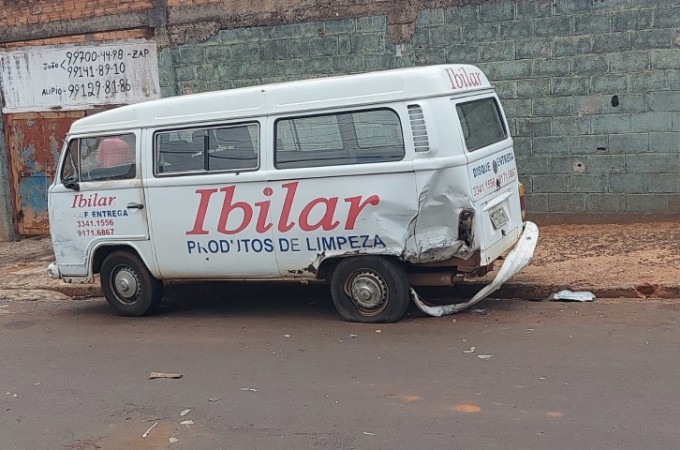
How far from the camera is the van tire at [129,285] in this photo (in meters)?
7.72

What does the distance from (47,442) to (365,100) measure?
361cm

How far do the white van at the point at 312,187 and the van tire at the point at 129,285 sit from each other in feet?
0.08

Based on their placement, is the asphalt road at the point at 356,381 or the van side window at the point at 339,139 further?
the van side window at the point at 339,139

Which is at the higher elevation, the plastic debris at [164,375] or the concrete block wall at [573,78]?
the concrete block wall at [573,78]

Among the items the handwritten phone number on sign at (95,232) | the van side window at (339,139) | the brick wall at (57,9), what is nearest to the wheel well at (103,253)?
the handwritten phone number on sign at (95,232)

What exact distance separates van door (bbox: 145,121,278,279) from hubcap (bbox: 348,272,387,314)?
0.78 m

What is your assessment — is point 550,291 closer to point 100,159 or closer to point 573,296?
point 573,296

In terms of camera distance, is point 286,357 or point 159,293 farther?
point 159,293

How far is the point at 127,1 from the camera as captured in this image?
11766mm

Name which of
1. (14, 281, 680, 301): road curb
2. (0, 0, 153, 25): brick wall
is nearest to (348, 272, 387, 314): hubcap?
(14, 281, 680, 301): road curb

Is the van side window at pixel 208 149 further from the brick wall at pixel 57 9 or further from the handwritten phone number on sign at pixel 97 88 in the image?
the handwritten phone number on sign at pixel 97 88

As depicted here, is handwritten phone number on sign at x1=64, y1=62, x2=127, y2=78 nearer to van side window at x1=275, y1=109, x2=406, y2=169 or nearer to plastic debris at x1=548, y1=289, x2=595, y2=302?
van side window at x1=275, y1=109, x2=406, y2=169

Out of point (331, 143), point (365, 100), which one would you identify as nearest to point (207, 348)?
point (331, 143)

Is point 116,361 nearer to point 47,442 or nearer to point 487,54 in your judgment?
point 47,442
